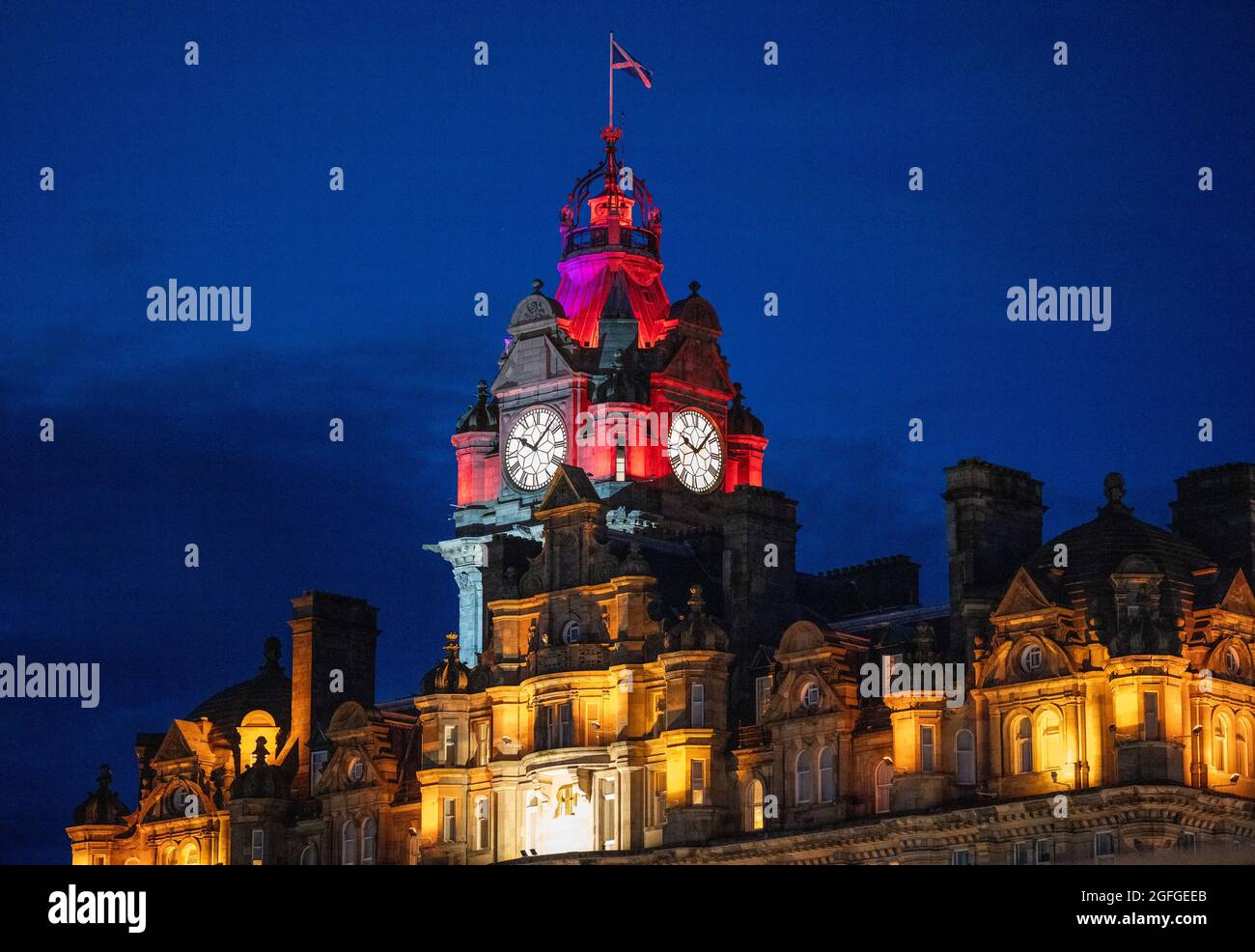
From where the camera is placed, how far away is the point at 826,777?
387ft

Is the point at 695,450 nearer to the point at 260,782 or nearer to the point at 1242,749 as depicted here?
the point at 260,782

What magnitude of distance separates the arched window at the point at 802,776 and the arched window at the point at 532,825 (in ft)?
37.7

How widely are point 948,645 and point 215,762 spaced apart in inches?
1398

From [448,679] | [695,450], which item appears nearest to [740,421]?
[695,450]

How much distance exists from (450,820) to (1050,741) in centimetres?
2654

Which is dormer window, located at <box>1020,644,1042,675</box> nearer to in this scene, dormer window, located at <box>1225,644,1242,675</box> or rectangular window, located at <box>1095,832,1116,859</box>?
dormer window, located at <box>1225,644,1242,675</box>

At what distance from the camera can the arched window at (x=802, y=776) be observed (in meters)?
118

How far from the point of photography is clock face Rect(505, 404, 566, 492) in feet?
463

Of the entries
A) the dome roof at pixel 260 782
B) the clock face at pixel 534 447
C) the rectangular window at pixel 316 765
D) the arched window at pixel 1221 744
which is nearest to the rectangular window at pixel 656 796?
the rectangular window at pixel 316 765

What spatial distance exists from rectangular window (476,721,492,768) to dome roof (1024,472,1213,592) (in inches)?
953

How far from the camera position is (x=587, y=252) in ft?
474
